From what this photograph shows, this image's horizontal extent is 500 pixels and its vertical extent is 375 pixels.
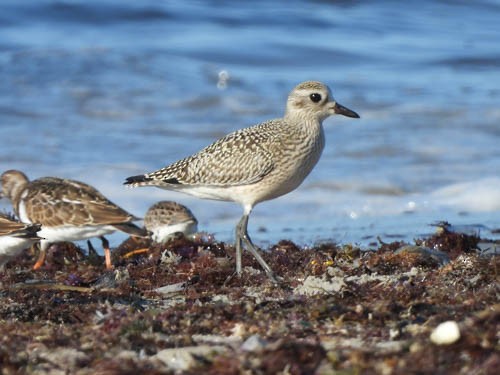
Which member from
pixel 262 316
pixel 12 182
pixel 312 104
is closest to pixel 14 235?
pixel 262 316

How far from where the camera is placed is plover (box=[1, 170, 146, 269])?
8.32 meters

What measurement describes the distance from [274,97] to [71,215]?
8431mm

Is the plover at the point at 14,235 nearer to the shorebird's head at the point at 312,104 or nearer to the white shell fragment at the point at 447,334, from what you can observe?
the shorebird's head at the point at 312,104

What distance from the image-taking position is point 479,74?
18.4 metres

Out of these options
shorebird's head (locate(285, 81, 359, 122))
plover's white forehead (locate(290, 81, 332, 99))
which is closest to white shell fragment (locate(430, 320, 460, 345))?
shorebird's head (locate(285, 81, 359, 122))

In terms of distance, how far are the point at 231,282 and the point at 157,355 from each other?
2053 millimetres

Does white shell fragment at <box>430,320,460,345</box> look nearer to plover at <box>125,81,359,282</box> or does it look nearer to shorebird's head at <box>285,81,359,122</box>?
plover at <box>125,81,359,282</box>

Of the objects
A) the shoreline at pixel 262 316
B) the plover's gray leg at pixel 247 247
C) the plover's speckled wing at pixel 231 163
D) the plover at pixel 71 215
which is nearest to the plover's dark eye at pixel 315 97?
the plover's speckled wing at pixel 231 163

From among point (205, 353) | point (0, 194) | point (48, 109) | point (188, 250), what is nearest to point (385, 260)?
point (188, 250)

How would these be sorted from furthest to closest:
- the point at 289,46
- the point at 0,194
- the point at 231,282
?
the point at 289,46 < the point at 0,194 < the point at 231,282

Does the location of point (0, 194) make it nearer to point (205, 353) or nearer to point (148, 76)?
point (205, 353)

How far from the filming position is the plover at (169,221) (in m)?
9.23

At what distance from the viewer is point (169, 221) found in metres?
9.27

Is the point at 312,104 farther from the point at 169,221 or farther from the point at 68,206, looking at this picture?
the point at 68,206
